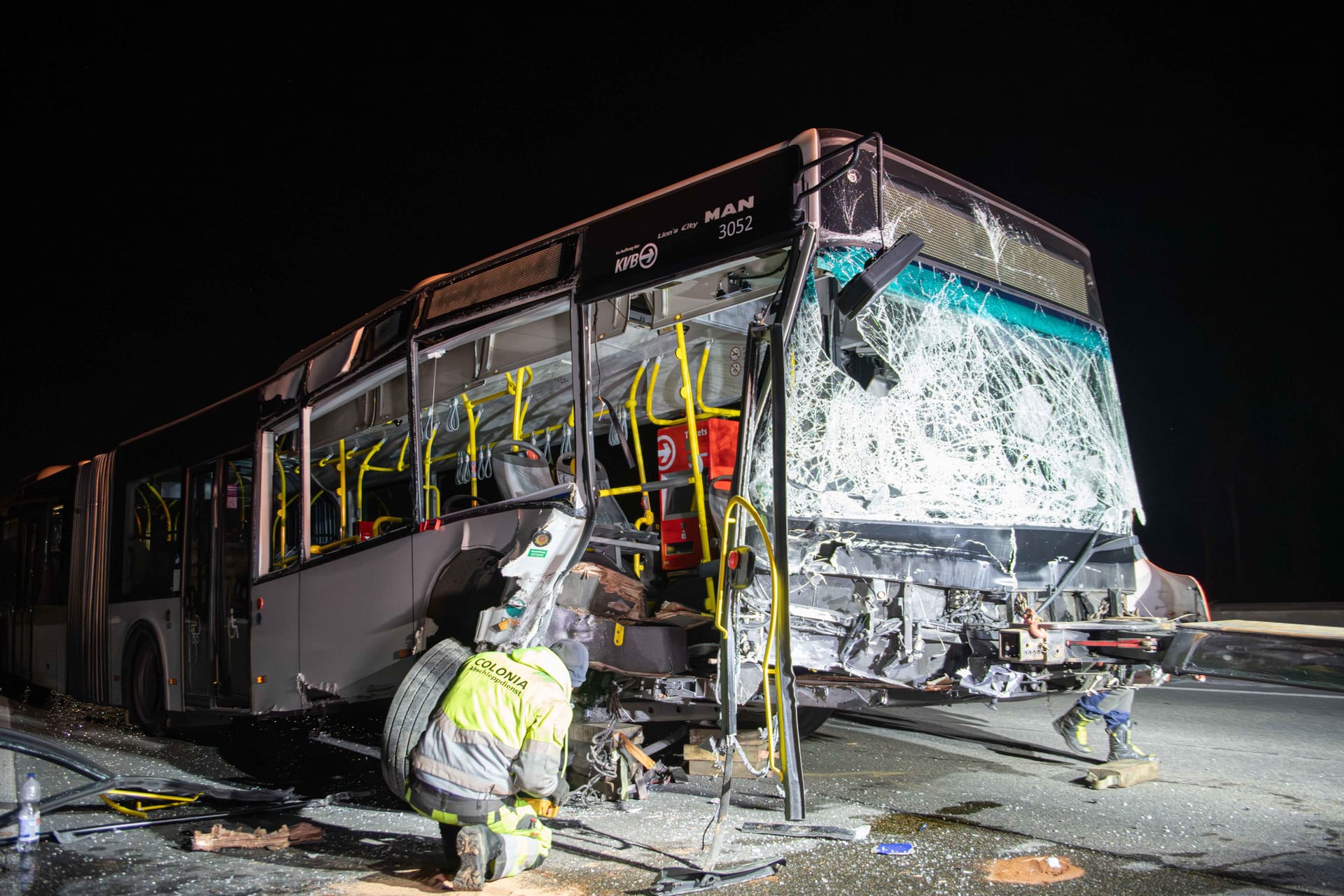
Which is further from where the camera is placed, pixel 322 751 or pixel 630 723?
pixel 322 751

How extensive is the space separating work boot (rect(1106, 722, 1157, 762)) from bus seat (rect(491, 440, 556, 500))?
12.0 ft

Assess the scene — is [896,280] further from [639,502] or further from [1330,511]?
[1330,511]

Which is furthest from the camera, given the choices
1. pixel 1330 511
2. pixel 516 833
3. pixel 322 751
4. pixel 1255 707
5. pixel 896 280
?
pixel 1330 511

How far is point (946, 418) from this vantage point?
4543 millimetres

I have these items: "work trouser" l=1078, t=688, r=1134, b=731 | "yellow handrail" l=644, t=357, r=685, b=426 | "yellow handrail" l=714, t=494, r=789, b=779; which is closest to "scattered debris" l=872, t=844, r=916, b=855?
"yellow handrail" l=714, t=494, r=789, b=779

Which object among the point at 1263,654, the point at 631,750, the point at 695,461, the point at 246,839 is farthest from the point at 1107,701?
the point at 246,839

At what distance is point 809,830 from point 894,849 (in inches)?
17.4

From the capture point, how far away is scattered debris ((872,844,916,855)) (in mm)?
4168

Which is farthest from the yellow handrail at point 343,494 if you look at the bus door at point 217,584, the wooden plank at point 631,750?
the wooden plank at point 631,750

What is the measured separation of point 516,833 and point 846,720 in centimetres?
503

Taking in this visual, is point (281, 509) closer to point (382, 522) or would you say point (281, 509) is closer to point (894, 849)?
point (382, 522)

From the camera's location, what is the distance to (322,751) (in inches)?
314

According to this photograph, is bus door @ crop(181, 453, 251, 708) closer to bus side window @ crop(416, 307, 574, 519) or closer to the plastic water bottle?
bus side window @ crop(416, 307, 574, 519)

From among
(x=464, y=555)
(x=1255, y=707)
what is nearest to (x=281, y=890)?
(x=464, y=555)
